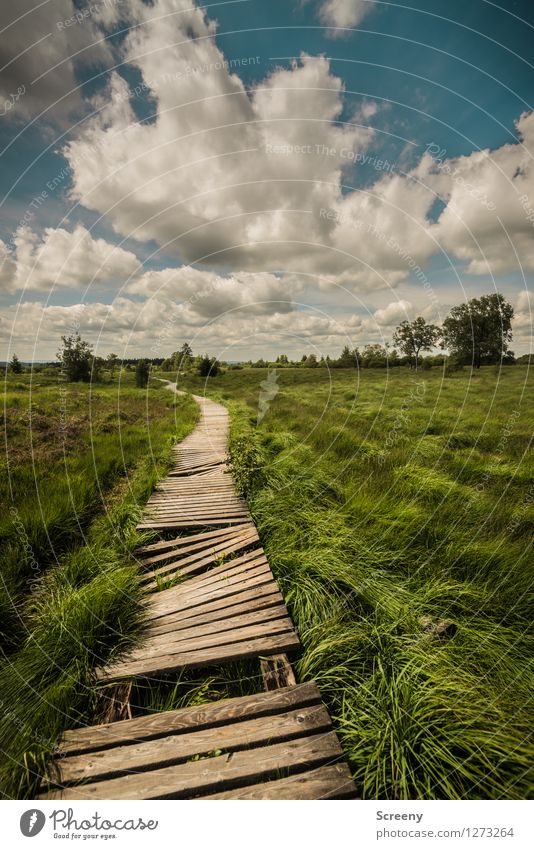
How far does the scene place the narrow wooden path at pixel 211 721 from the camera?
7.40ft

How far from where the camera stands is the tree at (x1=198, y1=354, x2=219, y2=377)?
4898 cm

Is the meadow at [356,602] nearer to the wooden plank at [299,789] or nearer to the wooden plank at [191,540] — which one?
the wooden plank at [299,789]

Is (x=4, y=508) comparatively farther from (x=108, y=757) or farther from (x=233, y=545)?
(x=108, y=757)

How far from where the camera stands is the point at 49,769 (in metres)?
2.31

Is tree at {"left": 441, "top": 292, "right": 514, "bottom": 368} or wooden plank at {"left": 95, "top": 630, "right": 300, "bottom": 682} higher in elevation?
tree at {"left": 441, "top": 292, "right": 514, "bottom": 368}

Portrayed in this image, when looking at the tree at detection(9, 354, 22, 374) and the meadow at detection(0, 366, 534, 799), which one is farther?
the tree at detection(9, 354, 22, 374)

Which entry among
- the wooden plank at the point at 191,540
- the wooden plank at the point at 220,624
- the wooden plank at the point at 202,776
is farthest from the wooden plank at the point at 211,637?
the wooden plank at the point at 191,540

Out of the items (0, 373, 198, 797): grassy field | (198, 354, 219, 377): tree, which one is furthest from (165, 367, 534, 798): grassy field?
(198, 354, 219, 377): tree

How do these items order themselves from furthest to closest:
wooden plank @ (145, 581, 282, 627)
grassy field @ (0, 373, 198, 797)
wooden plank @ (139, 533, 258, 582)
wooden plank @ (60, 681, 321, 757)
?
wooden plank @ (139, 533, 258, 582) < wooden plank @ (145, 581, 282, 627) < grassy field @ (0, 373, 198, 797) < wooden plank @ (60, 681, 321, 757)

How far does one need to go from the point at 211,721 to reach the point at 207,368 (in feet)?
162

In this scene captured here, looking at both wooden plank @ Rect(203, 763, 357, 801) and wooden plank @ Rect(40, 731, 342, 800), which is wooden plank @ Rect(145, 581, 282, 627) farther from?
A: wooden plank @ Rect(203, 763, 357, 801)

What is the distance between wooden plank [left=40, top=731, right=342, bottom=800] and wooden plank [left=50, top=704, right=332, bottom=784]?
0.18 ft
